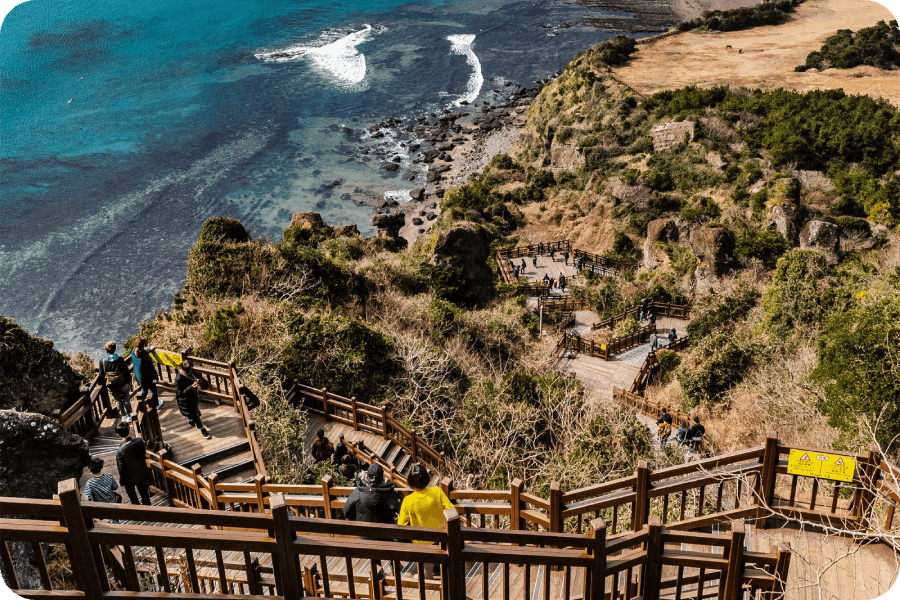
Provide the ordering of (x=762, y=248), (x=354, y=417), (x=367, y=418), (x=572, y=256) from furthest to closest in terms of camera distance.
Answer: (x=572, y=256)
(x=762, y=248)
(x=367, y=418)
(x=354, y=417)

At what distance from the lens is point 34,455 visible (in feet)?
36.8

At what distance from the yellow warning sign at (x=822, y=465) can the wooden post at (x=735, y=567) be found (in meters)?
2.17

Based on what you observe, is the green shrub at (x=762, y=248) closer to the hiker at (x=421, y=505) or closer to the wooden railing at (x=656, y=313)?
the wooden railing at (x=656, y=313)

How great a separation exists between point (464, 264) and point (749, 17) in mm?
62083

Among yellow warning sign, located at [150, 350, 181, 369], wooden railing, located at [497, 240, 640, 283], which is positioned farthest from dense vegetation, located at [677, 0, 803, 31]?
yellow warning sign, located at [150, 350, 181, 369]

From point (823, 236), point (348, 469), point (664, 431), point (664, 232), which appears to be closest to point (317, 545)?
point (348, 469)

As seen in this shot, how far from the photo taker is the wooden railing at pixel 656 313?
114 ft

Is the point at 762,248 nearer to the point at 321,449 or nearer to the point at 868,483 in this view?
the point at 868,483

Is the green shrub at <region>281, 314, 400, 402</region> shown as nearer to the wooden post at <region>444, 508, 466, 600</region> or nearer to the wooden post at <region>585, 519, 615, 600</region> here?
the wooden post at <region>444, 508, 466, 600</region>

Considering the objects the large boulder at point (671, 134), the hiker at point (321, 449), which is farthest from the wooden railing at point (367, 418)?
the large boulder at point (671, 134)

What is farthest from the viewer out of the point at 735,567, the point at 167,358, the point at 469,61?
the point at 469,61

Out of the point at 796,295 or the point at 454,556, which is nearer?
the point at 454,556

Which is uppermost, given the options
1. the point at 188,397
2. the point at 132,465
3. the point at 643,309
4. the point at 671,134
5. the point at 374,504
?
the point at 374,504

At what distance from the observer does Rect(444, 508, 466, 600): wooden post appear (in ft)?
20.2
